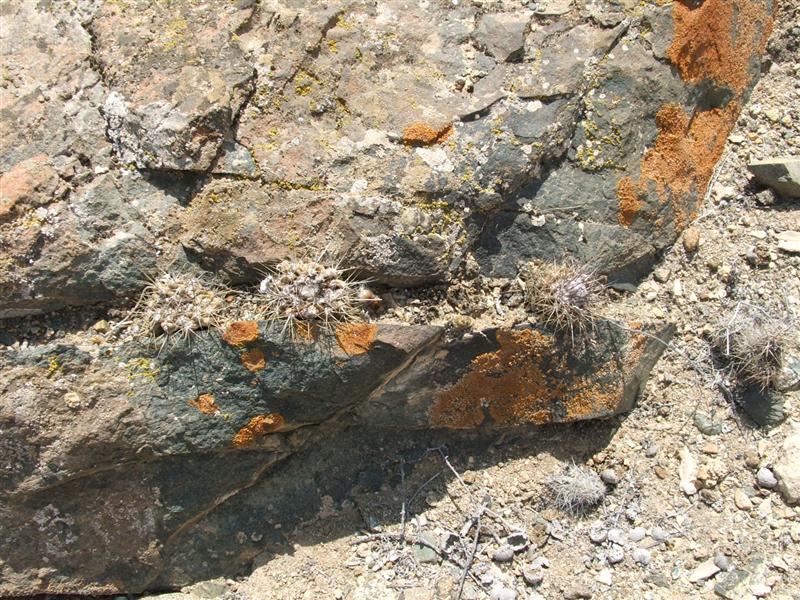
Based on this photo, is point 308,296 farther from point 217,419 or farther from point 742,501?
point 742,501

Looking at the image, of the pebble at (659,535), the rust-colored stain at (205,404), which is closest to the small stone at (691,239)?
the pebble at (659,535)

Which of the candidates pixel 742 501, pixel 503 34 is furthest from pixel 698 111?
pixel 742 501

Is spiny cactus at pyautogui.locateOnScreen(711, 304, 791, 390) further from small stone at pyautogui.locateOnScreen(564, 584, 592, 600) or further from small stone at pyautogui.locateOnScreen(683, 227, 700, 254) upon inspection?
small stone at pyautogui.locateOnScreen(564, 584, 592, 600)

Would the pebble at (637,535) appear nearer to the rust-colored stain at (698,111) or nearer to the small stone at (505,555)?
the small stone at (505,555)

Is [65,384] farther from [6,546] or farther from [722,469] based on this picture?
[722,469]

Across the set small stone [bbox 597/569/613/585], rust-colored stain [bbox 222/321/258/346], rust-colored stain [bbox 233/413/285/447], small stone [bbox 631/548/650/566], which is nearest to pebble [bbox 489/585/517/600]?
small stone [bbox 597/569/613/585]
